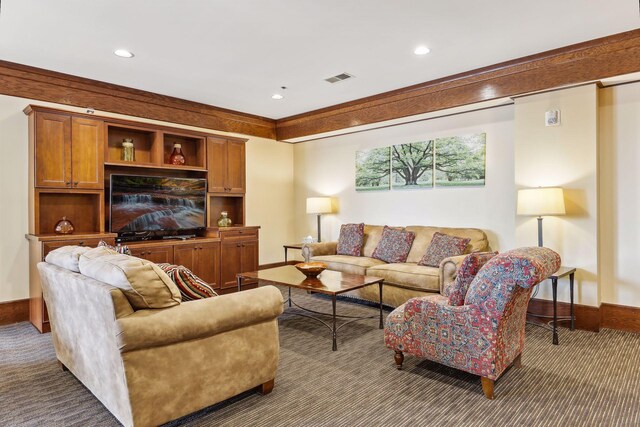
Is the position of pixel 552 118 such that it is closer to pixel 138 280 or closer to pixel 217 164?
pixel 138 280

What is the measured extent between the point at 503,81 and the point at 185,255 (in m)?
4.24

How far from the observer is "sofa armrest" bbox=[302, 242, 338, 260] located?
18.0 feet

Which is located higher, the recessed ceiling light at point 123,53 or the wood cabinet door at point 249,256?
the recessed ceiling light at point 123,53

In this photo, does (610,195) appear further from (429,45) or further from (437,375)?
(437,375)

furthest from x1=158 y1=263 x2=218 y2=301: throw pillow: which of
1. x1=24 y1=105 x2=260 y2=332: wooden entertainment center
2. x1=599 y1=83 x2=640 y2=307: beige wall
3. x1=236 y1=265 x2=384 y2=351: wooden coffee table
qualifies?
x1=599 y1=83 x2=640 y2=307: beige wall

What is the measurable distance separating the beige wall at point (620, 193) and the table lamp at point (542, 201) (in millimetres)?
604

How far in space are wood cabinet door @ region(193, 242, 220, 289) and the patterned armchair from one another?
3.17 m

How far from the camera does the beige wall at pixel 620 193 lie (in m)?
3.74

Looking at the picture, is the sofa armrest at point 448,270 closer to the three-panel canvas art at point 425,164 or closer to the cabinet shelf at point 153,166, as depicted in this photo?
the three-panel canvas art at point 425,164

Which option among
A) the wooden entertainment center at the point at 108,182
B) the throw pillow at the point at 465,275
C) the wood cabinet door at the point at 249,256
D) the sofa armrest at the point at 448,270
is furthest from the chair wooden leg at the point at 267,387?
the wood cabinet door at the point at 249,256

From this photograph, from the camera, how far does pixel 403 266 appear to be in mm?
4559

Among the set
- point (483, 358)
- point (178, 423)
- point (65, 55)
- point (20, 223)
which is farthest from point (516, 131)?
point (20, 223)

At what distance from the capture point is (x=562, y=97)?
12.9 ft

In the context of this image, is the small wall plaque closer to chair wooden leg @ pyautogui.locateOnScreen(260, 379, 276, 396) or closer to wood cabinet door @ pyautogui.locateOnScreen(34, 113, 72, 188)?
chair wooden leg @ pyautogui.locateOnScreen(260, 379, 276, 396)
